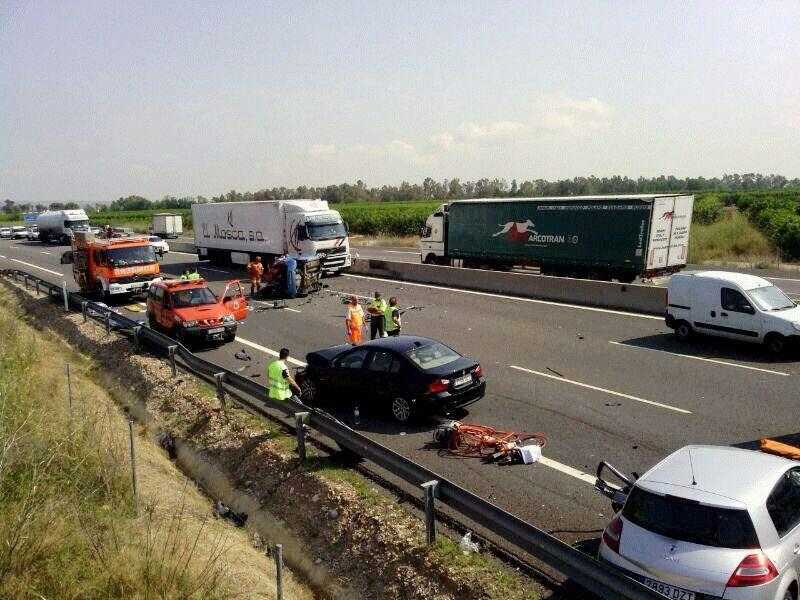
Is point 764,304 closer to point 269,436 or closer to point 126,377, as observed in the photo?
point 269,436

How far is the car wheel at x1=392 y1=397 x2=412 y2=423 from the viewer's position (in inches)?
425

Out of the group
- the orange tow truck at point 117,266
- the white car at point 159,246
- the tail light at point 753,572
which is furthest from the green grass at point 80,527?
the white car at point 159,246

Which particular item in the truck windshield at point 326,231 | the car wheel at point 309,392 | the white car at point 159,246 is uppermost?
the truck windshield at point 326,231

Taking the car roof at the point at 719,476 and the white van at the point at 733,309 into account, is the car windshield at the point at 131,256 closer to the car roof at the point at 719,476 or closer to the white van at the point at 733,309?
the white van at the point at 733,309

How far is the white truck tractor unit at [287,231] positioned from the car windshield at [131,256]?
597 cm

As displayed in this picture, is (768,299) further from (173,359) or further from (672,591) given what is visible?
(173,359)

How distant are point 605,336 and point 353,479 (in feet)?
35.4

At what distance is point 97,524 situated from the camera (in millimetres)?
7000

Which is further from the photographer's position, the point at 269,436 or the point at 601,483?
the point at 269,436

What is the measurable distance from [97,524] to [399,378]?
17.2 feet

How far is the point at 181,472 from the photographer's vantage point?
1091cm

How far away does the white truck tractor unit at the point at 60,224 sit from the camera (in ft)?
189

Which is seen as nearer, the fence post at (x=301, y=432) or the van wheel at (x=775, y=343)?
the fence post at (x=301, y=432)

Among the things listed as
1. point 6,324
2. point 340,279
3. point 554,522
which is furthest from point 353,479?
point 340,279
